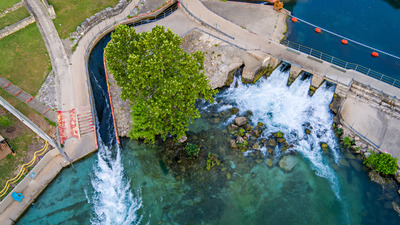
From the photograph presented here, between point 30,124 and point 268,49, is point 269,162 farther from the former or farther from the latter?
point 30,124

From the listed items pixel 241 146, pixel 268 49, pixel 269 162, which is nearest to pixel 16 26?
pixel 268 49

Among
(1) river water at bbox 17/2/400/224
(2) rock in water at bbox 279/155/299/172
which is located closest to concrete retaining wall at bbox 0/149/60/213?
(1) river water at bbox 17/2/400/224

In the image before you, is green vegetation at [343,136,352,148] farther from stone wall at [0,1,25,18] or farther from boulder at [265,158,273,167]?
stone wall at [0,1,25,18]

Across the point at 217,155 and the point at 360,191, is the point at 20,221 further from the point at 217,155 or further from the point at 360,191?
the point at 360,191

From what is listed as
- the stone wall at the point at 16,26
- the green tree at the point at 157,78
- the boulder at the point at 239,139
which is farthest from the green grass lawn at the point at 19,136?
the boulder at the point at 239,139

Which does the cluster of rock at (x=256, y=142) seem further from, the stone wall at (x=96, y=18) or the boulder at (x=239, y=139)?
the stone wall at (x=96, y=18)
